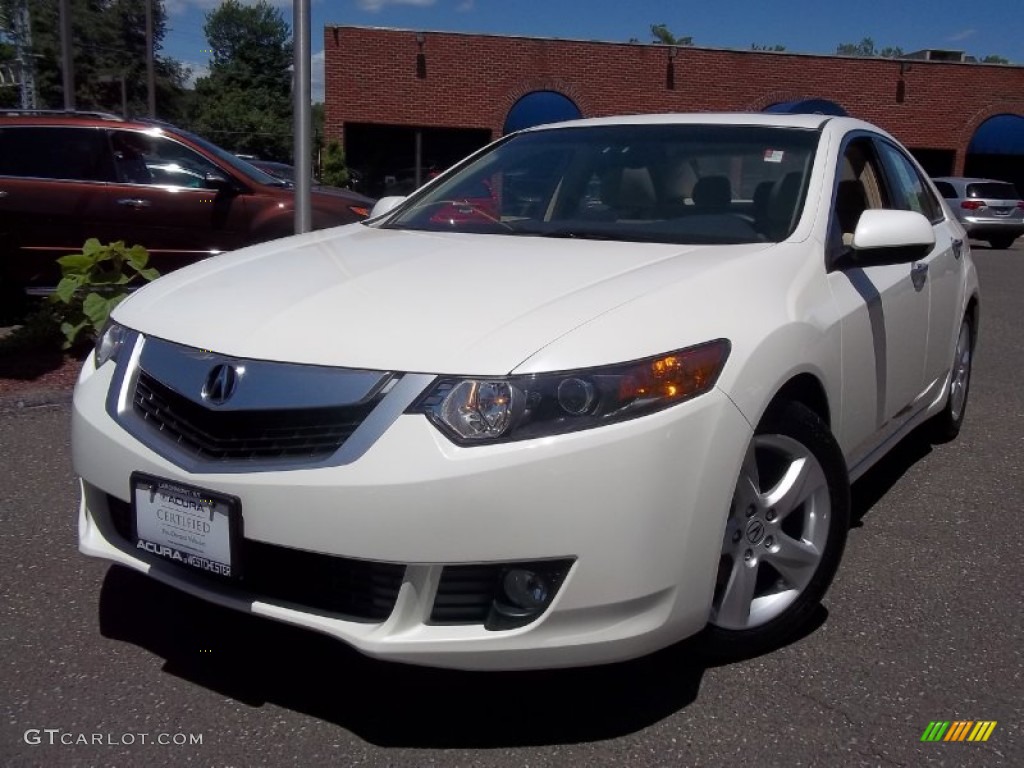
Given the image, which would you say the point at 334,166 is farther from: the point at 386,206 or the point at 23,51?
the point at 386,206

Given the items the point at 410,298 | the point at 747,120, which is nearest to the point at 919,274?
the point at 747,120

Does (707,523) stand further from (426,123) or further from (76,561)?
(426,123)

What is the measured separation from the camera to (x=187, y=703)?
2744mm

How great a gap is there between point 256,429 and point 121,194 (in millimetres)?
6117

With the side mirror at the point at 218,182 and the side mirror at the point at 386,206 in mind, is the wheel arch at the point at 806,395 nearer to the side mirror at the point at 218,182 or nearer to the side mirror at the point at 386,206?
the side mirror at the point at 386,206

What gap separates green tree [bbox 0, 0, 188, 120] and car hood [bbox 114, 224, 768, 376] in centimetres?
4823

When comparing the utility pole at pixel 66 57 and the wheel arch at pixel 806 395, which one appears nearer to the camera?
the wheel arch at pixel 806 395

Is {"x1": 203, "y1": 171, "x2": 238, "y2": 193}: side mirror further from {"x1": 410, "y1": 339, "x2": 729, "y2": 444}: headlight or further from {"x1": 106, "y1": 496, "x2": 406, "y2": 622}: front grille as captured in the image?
{"x1": 410, "y1": 339, "x2": 729, "y2": 444}: headlight

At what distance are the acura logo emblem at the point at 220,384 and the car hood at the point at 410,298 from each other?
5 cm

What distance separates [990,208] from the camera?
21.0m

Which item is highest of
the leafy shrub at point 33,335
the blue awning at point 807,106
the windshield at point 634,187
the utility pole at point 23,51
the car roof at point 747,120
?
the utility pole at point 23,51

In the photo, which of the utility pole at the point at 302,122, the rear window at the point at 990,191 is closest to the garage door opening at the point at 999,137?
the rear window at the point at 990,191

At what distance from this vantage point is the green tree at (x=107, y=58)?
50000 millimetres

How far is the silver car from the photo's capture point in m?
20.9
